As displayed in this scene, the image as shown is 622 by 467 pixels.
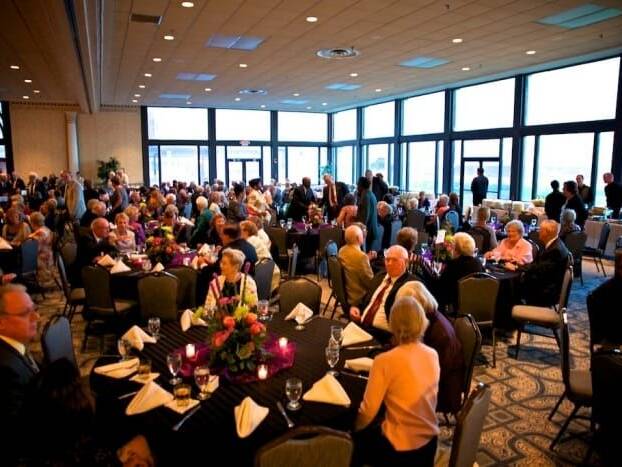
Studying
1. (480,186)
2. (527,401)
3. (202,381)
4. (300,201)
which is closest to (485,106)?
(480,186)

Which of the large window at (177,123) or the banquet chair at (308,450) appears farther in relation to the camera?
the large window at (177,123)

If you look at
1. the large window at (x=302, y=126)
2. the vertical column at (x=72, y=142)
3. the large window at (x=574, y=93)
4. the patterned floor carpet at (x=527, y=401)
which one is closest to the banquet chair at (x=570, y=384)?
the patterned floor carpet at (x=527, y=401)

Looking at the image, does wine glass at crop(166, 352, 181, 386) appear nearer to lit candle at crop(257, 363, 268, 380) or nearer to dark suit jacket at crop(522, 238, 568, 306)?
lit candle at crop(257, 363, 268, 380)

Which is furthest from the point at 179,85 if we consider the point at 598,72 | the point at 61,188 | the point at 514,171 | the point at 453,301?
Result: the point at 453,301

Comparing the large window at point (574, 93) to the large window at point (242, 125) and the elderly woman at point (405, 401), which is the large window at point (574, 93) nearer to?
the elderly woman at point (405, 401)

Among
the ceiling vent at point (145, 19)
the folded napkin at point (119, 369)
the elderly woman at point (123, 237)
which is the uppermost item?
the ceiling vent at point (145, 19)

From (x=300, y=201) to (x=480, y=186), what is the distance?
19.0 feet

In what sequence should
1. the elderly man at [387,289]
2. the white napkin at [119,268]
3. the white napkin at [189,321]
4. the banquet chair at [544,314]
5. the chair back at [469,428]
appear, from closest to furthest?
the chair back at [469,428] → the white napkin at [189,321] → the elderly man at [387,289] → the banquet chair at [544,314] → the white napkin at [119,268]

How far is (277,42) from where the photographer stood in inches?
388

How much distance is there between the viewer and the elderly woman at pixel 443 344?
315 cm

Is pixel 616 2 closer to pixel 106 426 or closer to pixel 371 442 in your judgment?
pixel 371 442

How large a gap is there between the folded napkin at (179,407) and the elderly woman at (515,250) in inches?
188

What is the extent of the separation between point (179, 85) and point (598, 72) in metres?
11.4

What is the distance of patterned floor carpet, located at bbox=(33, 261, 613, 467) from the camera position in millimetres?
3590
